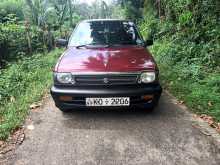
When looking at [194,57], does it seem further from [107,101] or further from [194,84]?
[107,101]

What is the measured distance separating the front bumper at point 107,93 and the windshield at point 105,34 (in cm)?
148

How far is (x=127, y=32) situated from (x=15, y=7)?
72.3ft

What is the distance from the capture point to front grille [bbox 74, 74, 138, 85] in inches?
214

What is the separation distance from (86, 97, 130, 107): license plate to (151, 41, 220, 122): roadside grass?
1.55 metres

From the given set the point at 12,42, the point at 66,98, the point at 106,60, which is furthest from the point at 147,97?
the point at 12,42

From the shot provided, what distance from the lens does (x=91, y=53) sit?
6.11m

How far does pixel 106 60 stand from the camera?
5.74m

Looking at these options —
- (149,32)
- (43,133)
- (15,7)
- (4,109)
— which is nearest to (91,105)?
(43,133)

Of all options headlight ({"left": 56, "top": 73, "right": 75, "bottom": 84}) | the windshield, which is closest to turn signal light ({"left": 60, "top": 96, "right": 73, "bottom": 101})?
headlight ({"left": 56, "top": 73, "right": 75, "bottom": 84})

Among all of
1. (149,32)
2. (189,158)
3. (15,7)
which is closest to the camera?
(189,158)

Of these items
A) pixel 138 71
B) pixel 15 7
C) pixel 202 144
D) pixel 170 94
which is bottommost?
pixel 15 7

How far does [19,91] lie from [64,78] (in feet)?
9.76

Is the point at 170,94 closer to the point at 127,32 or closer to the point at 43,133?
the point at 127,32

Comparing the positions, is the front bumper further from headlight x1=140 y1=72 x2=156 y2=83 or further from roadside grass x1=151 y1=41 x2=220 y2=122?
roadside grass x1=151 y1=41 x2=220 y2=122
